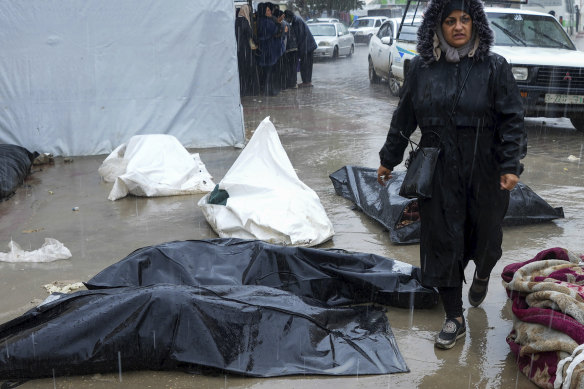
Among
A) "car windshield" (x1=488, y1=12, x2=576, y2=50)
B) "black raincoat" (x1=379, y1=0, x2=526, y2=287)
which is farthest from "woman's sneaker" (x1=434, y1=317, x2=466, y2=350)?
"car windshield" (x1=488, y1=12, x2=576, y2=50)

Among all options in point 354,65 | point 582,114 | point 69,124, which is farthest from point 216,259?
point 354,65

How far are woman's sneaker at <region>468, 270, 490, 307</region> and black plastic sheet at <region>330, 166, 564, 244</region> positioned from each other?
1230 millimetres

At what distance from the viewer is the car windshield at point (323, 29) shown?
27.2m

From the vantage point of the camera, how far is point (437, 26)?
11.0 ft

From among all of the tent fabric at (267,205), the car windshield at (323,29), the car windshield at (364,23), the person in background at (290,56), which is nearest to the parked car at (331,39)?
the car windshield at (323,29)

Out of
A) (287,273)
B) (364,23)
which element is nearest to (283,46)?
(287,273)

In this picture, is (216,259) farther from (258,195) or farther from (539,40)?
(539,40)

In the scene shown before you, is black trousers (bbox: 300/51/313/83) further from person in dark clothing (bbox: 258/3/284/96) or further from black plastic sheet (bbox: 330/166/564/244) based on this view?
black plastic sheet (bbox: 330/166/564/244)

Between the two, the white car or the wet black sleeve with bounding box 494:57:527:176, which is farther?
the white car

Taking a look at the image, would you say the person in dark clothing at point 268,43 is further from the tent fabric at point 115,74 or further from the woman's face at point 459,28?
the woman's face at point 459,28

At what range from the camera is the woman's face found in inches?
129

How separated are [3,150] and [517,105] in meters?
6.27

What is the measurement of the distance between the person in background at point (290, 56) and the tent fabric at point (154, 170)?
364 inches

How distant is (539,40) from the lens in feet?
33.9
